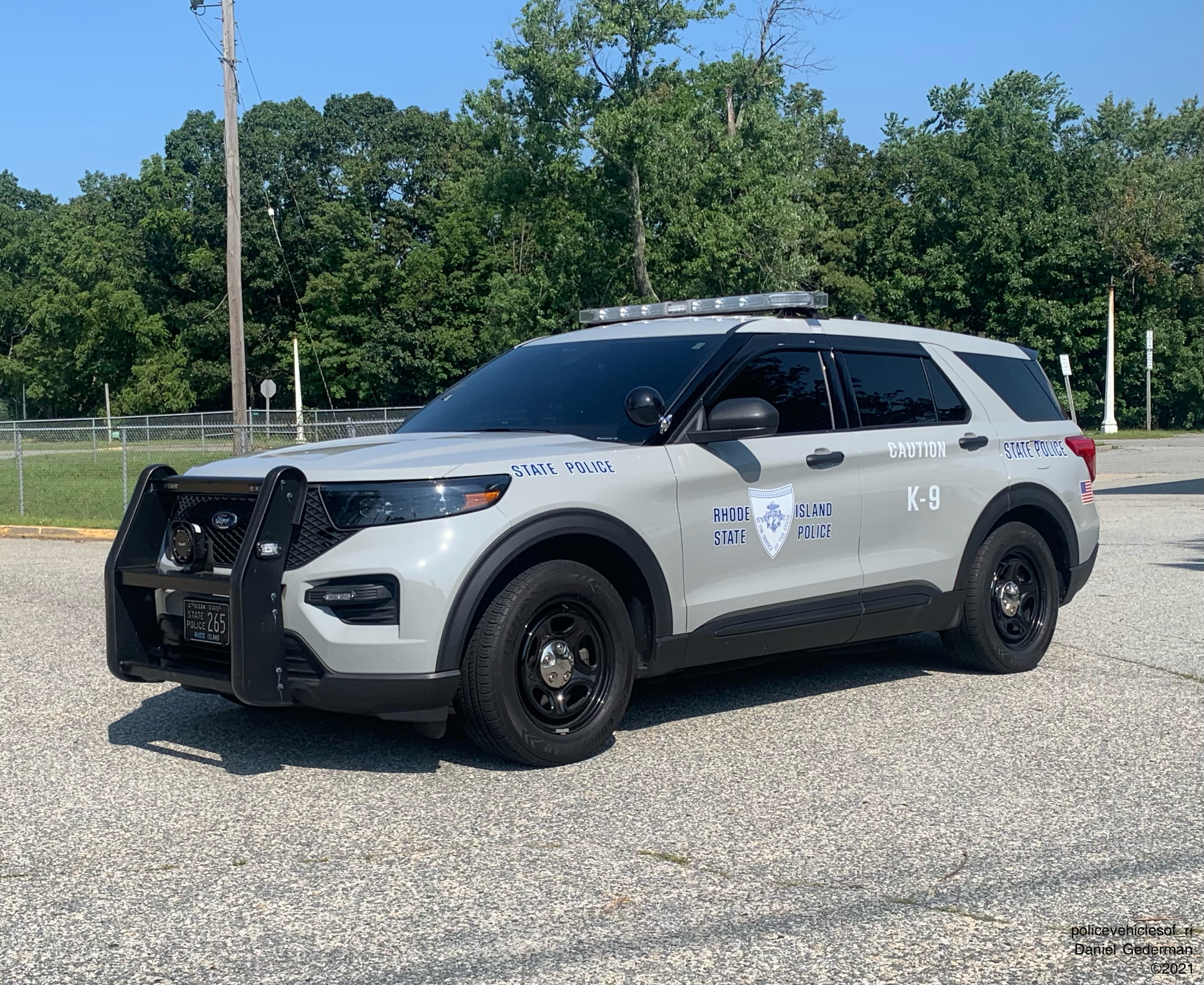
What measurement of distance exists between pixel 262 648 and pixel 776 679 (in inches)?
131

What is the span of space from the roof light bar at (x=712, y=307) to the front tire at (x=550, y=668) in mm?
1740

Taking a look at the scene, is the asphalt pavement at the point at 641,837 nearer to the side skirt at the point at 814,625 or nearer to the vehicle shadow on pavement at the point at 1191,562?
the side skirt at the point at 814,625

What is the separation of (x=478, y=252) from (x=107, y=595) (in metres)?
60.4

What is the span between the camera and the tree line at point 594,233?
4141 centimetres

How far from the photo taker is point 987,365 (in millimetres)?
7695

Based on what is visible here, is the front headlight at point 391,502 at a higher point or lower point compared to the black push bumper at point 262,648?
higher

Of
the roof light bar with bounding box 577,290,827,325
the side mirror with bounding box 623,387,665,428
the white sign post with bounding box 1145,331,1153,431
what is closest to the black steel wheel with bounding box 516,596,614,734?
the side mirror with bounding box 623,387,665,428

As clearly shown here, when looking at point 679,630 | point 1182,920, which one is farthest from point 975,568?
point 1182,920

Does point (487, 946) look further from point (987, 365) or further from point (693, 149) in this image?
point (693, 149)

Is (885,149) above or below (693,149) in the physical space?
above

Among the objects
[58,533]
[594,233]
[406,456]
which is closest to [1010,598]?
[406,456]

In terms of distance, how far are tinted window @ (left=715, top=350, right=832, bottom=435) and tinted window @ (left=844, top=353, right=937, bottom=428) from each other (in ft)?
0.85

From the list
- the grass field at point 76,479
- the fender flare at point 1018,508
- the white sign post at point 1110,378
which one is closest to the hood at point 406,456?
the fender flare at point 1018,508

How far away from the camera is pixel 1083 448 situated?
26.3ft
